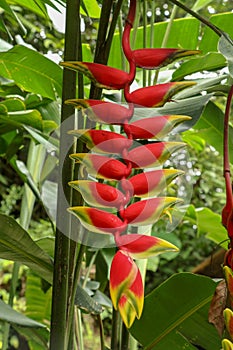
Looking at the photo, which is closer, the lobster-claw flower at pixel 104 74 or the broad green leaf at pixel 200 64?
the lobster-claw flower at pixel 104 74

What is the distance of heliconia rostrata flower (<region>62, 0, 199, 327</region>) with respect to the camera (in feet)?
1.12

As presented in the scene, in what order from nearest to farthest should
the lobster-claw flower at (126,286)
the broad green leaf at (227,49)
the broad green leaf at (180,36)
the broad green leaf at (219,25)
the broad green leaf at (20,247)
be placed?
the lobster-claw flower at (126,286) < the broad green leaf at (227,49) < the broad green leaf at (20,247) < the broad green leaf at (219,25) < the broad green leaf at (180,36)

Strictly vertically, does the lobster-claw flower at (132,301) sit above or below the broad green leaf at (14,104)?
above

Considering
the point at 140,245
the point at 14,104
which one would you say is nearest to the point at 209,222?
the point at 14,104

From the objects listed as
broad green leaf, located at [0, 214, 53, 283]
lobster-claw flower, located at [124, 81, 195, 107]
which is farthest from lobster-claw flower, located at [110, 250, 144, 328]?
broad green leaf, located at [0, 214, 53, 283]

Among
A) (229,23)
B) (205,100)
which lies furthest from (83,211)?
(229,23)

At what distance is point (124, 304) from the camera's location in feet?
1.12

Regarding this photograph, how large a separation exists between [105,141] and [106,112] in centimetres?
2

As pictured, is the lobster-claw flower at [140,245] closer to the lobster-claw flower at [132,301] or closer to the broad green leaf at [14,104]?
the lobster-claw flower at [132,301]

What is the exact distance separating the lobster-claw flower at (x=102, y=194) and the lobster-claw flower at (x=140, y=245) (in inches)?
1.0

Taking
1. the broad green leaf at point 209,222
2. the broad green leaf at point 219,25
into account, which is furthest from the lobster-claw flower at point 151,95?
the broad green leaf at point 209,222

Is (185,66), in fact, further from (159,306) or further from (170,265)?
(170,265)

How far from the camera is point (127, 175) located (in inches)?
14.7

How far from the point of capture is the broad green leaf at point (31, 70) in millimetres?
757
